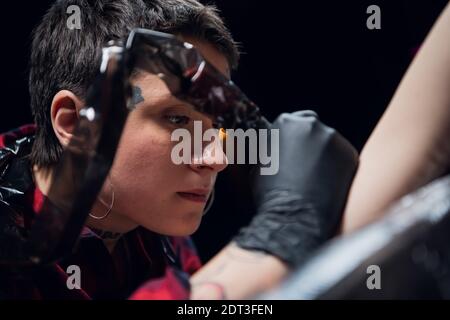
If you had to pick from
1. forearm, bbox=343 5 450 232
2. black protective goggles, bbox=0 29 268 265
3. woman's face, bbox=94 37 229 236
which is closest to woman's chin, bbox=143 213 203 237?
woman's face, bbox=94 37 229 236

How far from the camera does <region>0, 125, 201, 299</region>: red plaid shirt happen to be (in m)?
0.72

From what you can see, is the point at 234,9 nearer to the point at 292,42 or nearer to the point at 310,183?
the point at 292,42

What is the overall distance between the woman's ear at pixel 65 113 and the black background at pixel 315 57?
44cm

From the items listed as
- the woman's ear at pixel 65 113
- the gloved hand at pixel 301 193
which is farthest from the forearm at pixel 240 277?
the woman's ear at pixel 65 113

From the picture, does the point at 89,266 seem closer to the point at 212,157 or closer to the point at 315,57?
the point at 212,157

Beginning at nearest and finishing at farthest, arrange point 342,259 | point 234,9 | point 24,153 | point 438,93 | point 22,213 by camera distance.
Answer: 1. point 342,259
2. point 438,93
3. point 22,213
4. point 24,153
5. point 234,9

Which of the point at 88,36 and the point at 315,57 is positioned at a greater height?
the point at 88,36

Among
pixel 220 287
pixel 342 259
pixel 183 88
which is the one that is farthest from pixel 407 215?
pixel 183 88

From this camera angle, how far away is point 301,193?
24.7 inches

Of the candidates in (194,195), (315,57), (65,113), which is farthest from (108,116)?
(315,57)

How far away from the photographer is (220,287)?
1.89 ft

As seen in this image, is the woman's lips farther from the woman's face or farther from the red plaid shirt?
the red plaid shirt

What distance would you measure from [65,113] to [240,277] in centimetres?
56

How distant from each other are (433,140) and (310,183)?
12 cm
